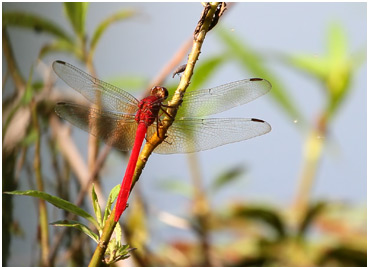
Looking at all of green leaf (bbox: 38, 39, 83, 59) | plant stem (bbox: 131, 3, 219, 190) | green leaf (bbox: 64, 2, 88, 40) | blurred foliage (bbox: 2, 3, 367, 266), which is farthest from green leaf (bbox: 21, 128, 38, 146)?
plant stem (bbox: 131, 3, 219, 190)

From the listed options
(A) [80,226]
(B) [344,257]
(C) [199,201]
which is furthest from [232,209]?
(A) [80,226]

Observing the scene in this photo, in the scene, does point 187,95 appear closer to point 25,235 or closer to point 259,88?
point 259,88

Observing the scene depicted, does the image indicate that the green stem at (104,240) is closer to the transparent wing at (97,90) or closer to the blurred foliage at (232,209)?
the transparent wing at (97,90)

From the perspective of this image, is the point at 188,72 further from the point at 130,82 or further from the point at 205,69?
the point at 130,82

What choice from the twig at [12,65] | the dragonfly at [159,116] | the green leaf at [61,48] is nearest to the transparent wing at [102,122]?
the dragonfly at [159,116]

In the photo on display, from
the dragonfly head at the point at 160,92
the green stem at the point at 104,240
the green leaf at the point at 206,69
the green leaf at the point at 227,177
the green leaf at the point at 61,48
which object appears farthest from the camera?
the green leaf at the point at 227,177
